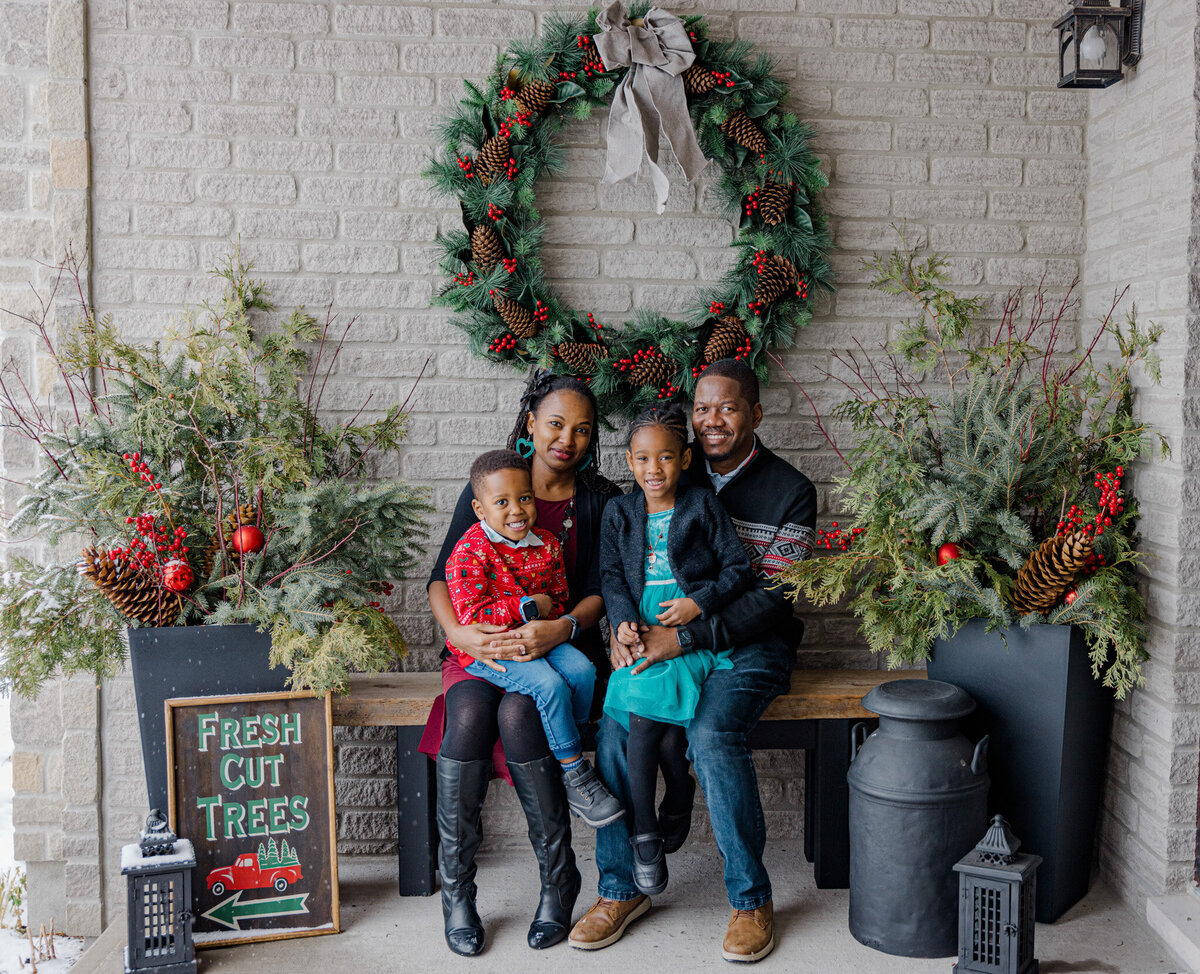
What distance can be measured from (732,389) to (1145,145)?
127 cm

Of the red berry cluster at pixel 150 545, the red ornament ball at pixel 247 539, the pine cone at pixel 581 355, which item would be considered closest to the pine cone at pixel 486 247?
the pine cone at pixel 581 355

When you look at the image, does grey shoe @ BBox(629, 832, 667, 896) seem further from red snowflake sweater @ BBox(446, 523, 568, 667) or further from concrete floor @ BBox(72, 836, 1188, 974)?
red snowflake sweater @ BBox(446, 523, 568, 667)

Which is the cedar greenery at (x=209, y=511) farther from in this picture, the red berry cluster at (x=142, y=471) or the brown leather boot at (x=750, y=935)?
the brown leather boot at (x=750, y=935)

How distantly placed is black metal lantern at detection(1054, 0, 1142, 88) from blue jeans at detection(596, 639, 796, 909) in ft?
5.88

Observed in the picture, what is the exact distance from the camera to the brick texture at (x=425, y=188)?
9.31 feet

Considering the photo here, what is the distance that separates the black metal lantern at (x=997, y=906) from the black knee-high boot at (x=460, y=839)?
1.11 m

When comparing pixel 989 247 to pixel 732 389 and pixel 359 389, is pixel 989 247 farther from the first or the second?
pixel 359 389

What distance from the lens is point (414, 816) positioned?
267 centimetres

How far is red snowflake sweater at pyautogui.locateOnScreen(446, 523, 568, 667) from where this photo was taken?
2.50m

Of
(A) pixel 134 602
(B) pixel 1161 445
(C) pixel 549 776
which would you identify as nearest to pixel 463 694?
(C) pixel 549 776

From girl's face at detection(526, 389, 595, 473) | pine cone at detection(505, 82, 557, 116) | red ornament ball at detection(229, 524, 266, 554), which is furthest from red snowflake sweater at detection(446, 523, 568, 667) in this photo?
pine cone at detection(505, 82, 557, 116)

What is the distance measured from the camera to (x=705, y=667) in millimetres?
2496

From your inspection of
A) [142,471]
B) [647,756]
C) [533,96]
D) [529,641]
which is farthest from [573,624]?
[533,96]

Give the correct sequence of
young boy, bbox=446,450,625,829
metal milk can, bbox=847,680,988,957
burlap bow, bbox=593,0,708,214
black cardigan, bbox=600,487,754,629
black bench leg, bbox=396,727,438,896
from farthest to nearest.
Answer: burlap bow, bbox=593,0,708,214 → black bench leg, bbox=396,727,438,896 → black cardigan, bbox=600,487,754,629 → young boy, bbox=446,450,625,829 → metal milk can, bbox=847,680,988,957
